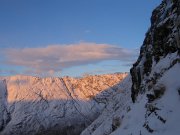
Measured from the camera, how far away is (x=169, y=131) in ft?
79.5

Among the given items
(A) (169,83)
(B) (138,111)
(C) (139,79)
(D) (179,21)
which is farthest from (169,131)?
(C) (139,79)

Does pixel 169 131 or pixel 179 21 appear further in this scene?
pixel 179 21

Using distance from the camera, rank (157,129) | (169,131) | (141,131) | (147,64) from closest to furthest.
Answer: (169,131) < (157,129) < (141,131) < (147,64)

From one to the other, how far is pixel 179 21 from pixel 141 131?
35.8 feet

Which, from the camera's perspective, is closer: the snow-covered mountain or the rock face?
the snow-covered mountain

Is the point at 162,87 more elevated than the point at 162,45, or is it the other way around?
the point at 162,45

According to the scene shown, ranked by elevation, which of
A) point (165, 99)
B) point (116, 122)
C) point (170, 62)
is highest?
point (170, 62)

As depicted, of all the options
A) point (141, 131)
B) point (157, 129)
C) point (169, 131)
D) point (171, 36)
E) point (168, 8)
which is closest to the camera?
point (169, 131)

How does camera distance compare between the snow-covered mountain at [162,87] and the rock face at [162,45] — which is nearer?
the snow-covered mountain at [162,87]

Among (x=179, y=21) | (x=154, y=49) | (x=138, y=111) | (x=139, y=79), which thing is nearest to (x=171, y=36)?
(x=179, y=21)

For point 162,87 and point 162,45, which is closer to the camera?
point 162,87

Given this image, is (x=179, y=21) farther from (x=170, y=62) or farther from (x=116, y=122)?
(x=116, y=122)

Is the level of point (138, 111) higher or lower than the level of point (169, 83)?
lower

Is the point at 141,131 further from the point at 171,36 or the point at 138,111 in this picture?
the point at 171,36
